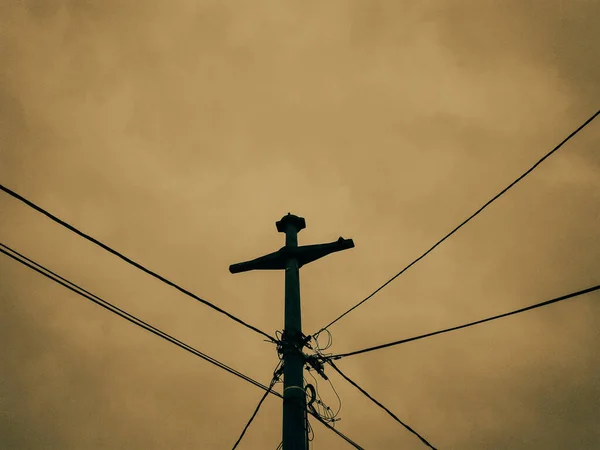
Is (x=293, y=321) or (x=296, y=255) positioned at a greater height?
(x=296, y=255)

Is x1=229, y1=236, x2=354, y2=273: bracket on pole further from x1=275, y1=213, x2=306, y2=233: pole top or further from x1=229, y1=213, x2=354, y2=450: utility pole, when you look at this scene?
x1=275, y1=213, x2=306, y2=233: pole top

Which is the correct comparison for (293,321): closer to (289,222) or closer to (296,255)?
(296,255)

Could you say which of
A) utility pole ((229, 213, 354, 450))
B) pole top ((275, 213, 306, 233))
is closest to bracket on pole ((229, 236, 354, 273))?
utility pole ((229, 213, 354, 450))

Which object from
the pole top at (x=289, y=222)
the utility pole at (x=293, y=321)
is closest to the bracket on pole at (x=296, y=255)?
the utility pole at (x=293, y=321)

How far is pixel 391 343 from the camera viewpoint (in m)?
6.70

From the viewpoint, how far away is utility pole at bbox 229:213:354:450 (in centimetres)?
574

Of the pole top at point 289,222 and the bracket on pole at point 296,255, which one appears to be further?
the pole top at point 289,222

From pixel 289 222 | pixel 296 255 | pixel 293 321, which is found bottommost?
pixel 293 321

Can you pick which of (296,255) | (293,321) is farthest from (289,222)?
(293,321)

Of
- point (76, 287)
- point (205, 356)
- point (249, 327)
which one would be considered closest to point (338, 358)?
point (249, 327)

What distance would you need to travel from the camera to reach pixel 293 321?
22.2 ft

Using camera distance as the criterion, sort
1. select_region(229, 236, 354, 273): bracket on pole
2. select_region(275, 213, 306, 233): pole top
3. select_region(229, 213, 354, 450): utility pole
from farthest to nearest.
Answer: select_region(275, 213, 306, 233): pole top
select_region(229, 236, 354, 273): bracket on pole
select_region(229, 213, 354, 450): utility pole

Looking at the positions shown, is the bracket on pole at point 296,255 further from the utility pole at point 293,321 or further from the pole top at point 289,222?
the pole top at point 289,222

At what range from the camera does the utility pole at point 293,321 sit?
226 inches
